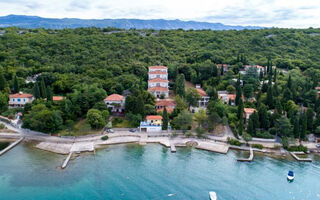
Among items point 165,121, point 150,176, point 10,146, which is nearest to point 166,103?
point 165,121

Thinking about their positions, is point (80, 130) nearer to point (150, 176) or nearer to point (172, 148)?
point (172, 148)

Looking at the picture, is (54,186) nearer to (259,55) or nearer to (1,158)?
(1,158)

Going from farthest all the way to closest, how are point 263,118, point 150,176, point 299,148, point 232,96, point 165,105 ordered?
point 232,96
point 165,105
point 263,118
point 299,148
point 150,176

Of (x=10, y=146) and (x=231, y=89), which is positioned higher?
(x=231, y=89)

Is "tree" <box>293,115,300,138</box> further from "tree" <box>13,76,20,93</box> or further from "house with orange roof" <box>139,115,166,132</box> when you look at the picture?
"tree" <box>13,76,20,93</box>

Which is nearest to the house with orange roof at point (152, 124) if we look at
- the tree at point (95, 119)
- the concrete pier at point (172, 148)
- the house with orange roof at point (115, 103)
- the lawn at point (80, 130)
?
the concrete pier at point (172, 148)

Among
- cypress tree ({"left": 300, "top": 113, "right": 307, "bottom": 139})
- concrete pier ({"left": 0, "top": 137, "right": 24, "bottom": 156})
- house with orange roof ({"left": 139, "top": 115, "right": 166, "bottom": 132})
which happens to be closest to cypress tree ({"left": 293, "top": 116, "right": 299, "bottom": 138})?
cypress tree ({"left": 300, "top": 113, "right": 307, "bottom": 139})
